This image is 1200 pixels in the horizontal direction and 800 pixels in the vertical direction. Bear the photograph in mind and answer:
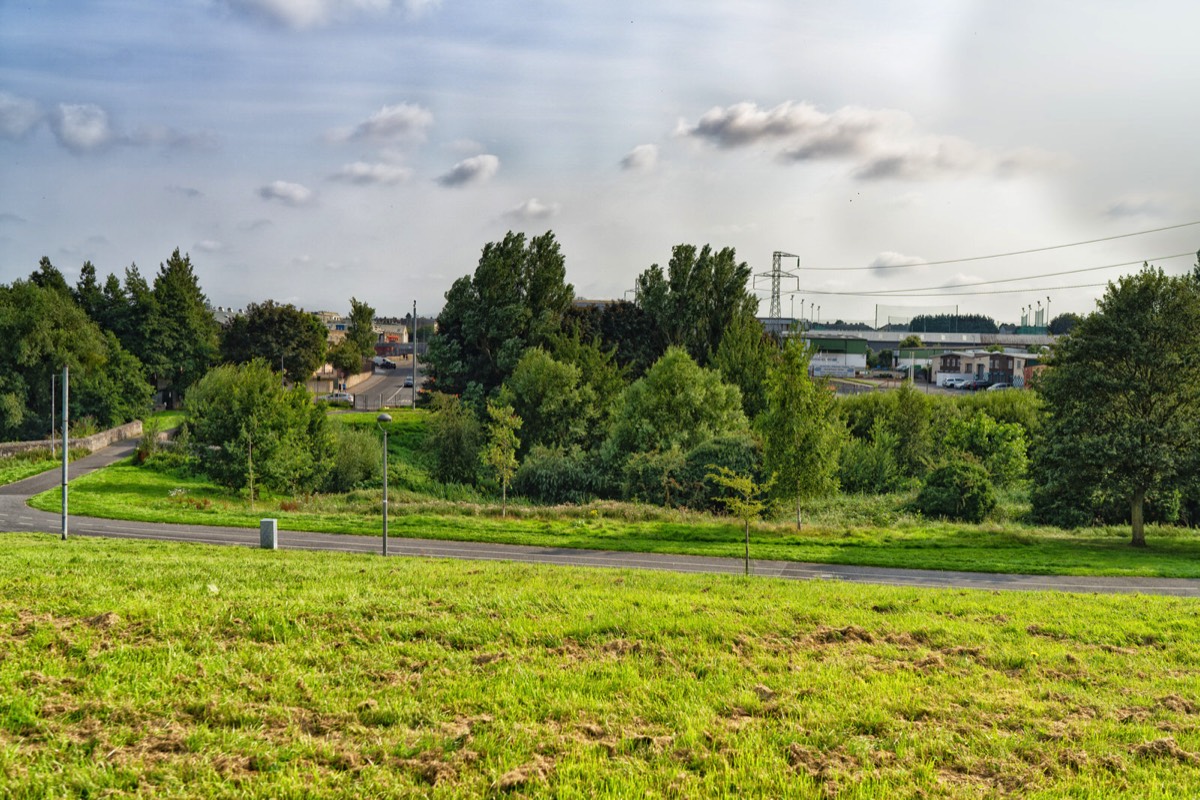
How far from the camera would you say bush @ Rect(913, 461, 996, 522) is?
39.6 metres

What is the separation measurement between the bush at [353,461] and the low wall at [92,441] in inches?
693

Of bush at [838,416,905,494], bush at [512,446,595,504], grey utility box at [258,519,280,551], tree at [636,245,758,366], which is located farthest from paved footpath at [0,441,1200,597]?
tree at [636,245,758,366]

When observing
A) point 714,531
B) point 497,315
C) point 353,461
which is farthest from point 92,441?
point 714,531

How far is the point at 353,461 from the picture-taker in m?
56.0

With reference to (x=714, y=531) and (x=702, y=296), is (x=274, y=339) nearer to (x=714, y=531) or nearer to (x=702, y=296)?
(x=702, y=296)

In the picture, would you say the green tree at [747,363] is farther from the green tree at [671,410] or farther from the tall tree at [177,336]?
the tall tree at [177,336]

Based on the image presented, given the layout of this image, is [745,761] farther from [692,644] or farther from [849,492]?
[849,492]

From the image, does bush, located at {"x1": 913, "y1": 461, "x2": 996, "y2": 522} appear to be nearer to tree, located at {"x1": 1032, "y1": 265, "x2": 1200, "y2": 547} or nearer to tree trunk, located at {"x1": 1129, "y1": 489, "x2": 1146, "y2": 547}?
tree, located at {"x1": 1032, "y1": 265, "x2": 1200, "y2": 547}

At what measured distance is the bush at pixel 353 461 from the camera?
5516 cm

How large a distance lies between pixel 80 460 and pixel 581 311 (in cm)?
4022

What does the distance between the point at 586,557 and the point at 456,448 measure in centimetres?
3137

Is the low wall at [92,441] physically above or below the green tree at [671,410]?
below

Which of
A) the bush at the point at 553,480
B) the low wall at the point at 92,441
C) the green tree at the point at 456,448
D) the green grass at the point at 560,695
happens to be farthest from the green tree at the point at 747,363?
the low wall at the point at 92,441

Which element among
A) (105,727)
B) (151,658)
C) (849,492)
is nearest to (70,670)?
(151,658)
